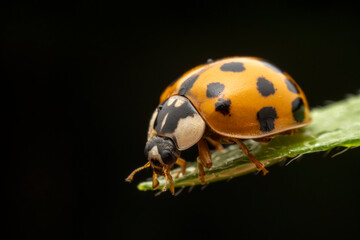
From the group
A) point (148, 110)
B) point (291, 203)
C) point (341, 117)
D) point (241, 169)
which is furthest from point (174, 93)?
point (148, 110)

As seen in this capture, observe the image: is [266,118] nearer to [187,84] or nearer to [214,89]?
[214,89]

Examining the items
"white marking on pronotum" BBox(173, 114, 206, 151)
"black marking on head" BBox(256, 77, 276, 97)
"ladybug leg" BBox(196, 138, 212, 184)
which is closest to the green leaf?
"ladybug leg" BBox(196, 138, 212, 184)

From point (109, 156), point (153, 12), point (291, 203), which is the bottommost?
point (291, 203)

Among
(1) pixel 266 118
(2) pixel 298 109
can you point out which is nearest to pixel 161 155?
(1) pixel 266 118

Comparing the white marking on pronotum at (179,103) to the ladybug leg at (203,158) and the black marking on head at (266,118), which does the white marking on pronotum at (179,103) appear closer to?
the ladybug leg at (203,158)

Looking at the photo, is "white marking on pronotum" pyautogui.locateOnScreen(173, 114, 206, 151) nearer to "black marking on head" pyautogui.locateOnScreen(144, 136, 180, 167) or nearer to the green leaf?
"black marking on head" pyautogui.locateOnScreen(144, 136, 180, 167)

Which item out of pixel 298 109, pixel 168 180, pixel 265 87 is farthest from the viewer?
pixel 298 109

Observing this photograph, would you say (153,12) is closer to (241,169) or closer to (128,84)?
(128,84)

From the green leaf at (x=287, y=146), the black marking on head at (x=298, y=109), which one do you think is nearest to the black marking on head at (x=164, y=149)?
the green leaf at (x=287, y=146)
